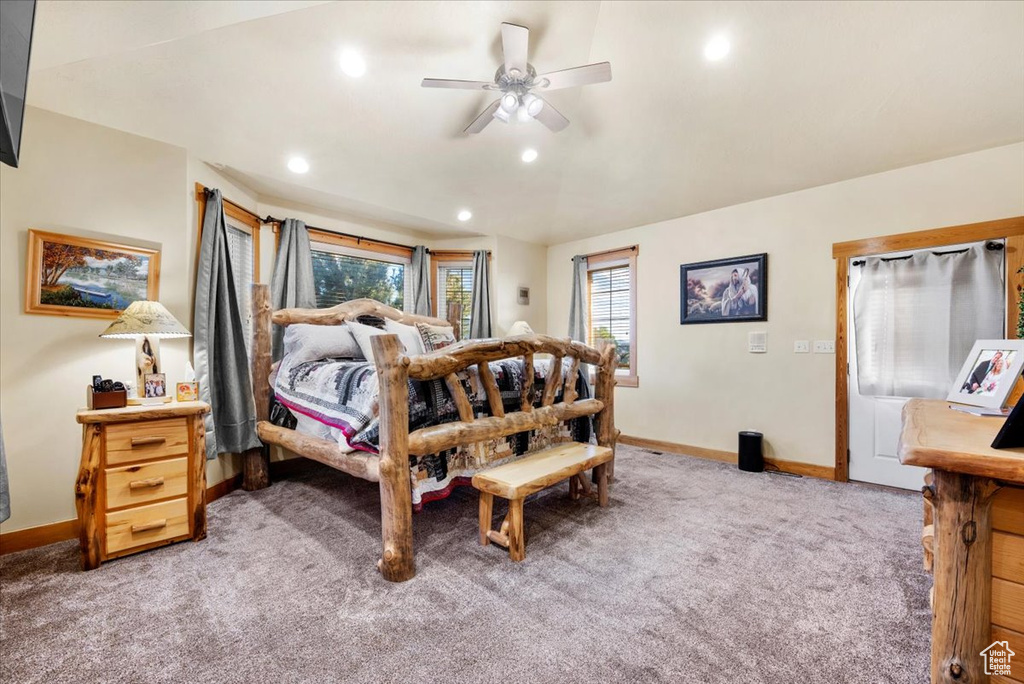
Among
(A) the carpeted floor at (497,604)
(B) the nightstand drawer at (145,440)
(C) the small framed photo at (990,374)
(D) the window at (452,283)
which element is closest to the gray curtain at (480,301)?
(D) the window at (452,283)

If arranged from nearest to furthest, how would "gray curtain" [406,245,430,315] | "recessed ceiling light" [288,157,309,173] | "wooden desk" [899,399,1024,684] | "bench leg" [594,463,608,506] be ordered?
"wooden desk" [899,399,1024,684]
"bench leg" [594,463,608,506]
"recessed ceiling light" [288,157,309,173]
"gray curtain" [406,245,430,315]

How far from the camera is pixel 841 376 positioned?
3.38 metres

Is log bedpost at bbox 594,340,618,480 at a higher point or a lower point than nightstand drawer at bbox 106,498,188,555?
higher

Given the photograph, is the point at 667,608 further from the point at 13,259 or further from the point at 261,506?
the point at 13,259

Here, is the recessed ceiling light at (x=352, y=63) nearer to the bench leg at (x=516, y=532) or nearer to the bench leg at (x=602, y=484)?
the bench leg at (x=516, y=532)

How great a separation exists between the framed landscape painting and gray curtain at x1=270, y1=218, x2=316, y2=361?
1019 mm

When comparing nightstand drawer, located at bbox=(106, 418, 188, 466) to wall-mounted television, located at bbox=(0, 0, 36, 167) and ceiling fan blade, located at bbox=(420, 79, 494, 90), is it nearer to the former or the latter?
wall-mounted television, located at bbox=(0, 0, 36, 167)

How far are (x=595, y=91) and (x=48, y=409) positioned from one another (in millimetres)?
3808

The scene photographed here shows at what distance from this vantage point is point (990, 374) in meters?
1.47


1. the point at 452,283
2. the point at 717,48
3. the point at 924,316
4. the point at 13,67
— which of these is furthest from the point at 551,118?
the point at 924,316

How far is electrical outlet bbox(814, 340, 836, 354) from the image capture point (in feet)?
11.3

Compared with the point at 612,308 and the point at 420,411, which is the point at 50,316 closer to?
the point at 420,411

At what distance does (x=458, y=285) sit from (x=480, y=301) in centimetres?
40

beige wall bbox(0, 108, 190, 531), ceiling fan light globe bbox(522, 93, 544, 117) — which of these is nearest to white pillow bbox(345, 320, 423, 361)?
beige wall bbox(0, 108, 190, 531)
